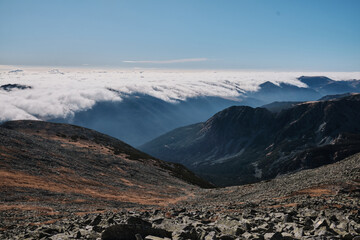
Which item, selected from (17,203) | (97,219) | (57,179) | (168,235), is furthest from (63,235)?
(57,179)

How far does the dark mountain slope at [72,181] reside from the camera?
43.3 metres

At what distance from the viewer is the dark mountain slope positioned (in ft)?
142

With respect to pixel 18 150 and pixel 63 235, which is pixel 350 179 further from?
pixel 18 150

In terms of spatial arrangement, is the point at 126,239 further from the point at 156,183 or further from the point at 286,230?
the point at 156,183

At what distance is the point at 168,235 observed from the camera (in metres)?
16.0

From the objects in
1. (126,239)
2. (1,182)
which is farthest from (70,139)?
(126,239)

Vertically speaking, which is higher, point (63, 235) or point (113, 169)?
point (63, 235)

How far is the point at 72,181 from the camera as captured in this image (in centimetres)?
5956

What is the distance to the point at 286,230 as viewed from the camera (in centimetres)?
1661

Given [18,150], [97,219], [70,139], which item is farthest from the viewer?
[70,139]

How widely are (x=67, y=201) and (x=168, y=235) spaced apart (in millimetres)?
33515

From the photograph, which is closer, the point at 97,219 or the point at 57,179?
the point at 97,219

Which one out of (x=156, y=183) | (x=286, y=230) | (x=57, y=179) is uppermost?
(x=286, y=230)

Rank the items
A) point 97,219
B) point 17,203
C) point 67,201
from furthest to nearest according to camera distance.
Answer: point 67,201 < point 17,203 < point 97,219
